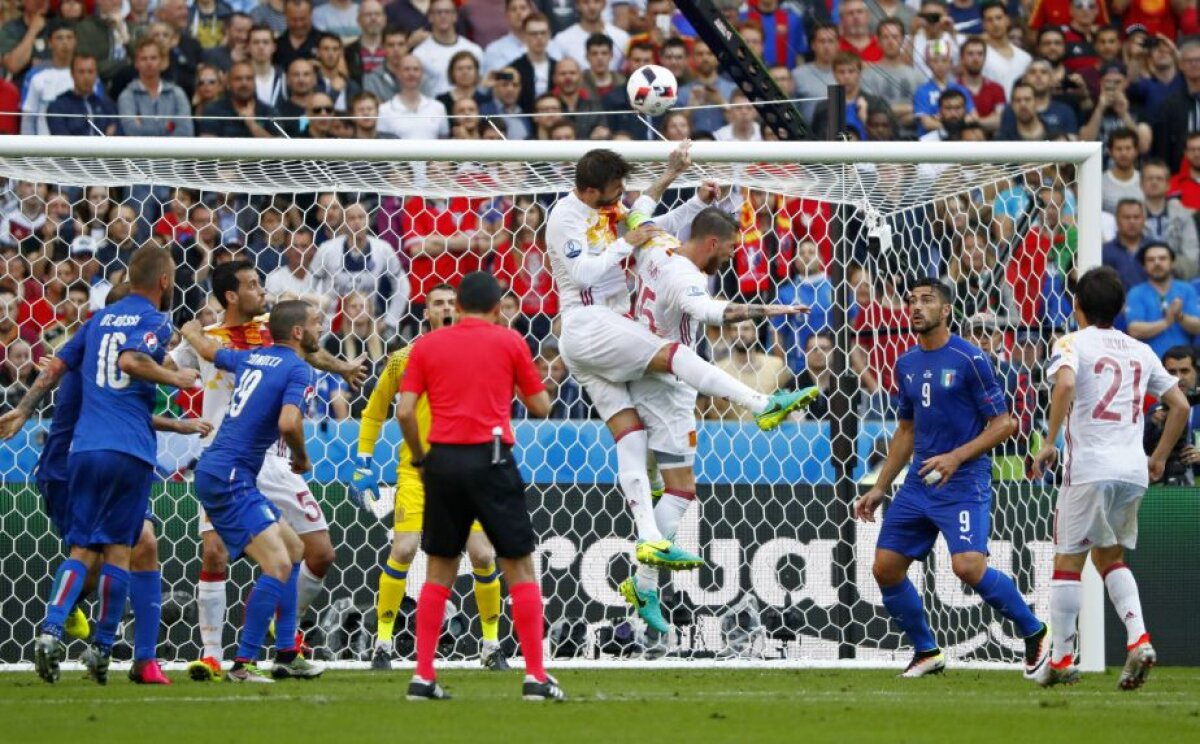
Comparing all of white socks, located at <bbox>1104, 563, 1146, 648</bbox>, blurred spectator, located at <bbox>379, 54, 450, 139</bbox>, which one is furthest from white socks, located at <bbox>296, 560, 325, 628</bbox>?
blurred spectator, located at <bbox>379, 54, 450, 139</bbox>

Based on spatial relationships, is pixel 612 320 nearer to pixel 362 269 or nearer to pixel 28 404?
pixel 28 404

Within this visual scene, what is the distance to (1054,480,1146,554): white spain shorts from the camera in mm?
9922

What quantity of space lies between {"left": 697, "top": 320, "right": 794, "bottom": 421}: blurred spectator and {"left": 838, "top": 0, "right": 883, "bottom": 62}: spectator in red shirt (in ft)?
18.1

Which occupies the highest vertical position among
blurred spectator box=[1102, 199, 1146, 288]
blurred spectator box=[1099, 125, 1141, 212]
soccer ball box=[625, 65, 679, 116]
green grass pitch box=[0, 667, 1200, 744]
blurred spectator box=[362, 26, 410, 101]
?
blurred spectator box=[362, 26, 410, 101]

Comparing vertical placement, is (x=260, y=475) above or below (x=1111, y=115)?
below

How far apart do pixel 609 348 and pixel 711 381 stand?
695 millimetres

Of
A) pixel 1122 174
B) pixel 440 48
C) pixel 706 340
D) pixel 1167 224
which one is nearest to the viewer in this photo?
pixel 706 340

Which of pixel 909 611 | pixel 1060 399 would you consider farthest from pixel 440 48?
pixel 1060 399

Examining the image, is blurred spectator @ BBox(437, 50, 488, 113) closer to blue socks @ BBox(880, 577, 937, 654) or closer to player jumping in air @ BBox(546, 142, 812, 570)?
player jumping in air @ BBox(546, 142, 812, 570)

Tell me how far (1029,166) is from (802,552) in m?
3.03

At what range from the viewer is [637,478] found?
10664 mm

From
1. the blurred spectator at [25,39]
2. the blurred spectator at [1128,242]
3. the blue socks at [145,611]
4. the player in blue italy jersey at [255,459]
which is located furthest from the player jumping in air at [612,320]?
the blurred spectator at [25,39]

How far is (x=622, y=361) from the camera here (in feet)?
34.9

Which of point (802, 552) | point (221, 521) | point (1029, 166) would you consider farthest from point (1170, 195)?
point (221, 521)
